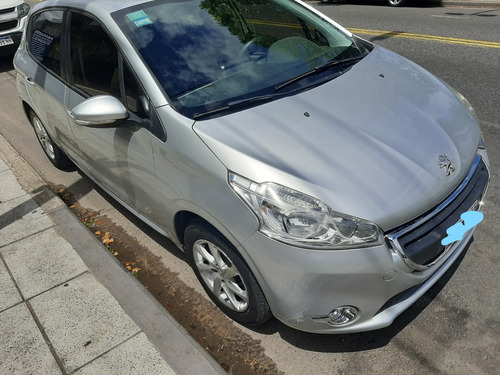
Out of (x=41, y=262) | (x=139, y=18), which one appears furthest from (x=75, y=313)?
(x=139, y=18)

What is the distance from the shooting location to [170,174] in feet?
9.04

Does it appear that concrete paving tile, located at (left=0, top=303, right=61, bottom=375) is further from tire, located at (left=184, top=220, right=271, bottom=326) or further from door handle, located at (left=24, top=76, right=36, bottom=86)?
door handle, located at (left=24, top=76, right=36, bottom=86)

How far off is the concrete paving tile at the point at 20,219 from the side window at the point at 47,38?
4.29 feet

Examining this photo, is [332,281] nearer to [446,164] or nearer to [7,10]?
[446,164]

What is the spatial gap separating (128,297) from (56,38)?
2.30 meters

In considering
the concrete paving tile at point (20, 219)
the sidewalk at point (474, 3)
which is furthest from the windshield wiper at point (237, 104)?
the sidewalk at point (474, 3)

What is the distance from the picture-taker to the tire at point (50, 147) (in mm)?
4949

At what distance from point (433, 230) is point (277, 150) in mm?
906

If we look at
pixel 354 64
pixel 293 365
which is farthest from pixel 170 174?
pixel 354 64

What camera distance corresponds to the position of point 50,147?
508cm

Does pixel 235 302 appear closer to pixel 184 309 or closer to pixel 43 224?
pixel 184 309

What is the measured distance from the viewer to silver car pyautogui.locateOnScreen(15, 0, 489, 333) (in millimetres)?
2246

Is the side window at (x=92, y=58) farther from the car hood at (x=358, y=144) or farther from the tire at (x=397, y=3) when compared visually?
the tire at (x=397, y=3)

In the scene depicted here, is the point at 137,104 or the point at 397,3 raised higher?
the point at 137,104
